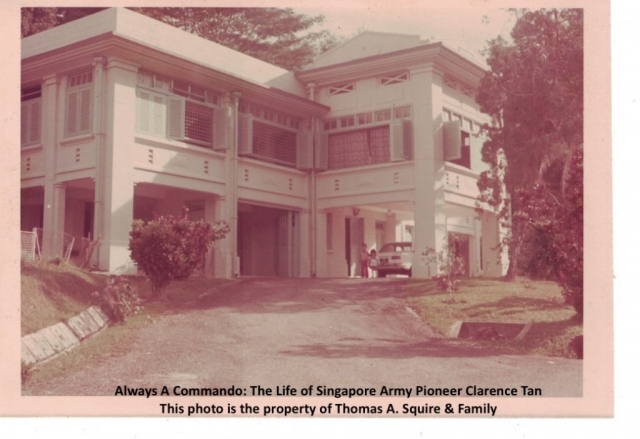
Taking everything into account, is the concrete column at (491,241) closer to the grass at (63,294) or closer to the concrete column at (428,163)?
the concrete column at (428,163)

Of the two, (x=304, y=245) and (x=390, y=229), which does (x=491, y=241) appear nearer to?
(x=390, y=229)

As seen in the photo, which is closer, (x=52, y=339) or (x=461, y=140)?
(x=52, y=339)

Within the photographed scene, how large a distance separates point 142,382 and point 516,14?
40.9 feet

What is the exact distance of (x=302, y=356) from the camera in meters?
11.0

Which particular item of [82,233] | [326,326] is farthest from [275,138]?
[326,326]

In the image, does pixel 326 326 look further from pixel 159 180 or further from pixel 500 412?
pixel 159 180

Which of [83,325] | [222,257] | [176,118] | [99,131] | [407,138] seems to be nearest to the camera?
[83,325]

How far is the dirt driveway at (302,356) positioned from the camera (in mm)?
9430

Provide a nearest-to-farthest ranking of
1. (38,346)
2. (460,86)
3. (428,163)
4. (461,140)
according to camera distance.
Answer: (38,346) < (428,163) < (461,140) < (460,86)

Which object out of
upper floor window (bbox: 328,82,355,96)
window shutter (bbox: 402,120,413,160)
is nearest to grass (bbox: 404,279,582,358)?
window shutter (bbox: 402,120,413,160)

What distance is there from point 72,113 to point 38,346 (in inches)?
354

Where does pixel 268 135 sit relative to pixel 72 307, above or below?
above

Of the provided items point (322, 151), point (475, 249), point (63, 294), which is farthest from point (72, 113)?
point (475, 249)

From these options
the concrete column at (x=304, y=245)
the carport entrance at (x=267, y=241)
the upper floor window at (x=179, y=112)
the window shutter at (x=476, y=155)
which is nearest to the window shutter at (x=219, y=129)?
the upper floor window at (x=179, y=112)
